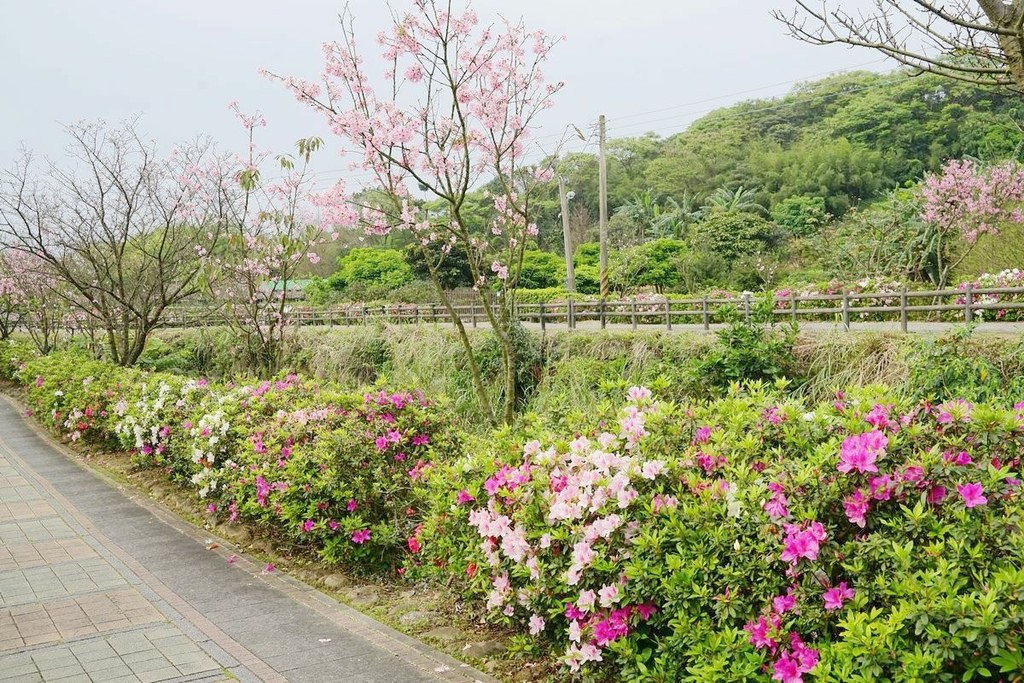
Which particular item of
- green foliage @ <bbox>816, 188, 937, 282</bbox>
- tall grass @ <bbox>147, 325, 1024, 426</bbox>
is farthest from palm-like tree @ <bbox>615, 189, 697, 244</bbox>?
tall grass @ <bbox>147, 325, 1024, 426</bbox>

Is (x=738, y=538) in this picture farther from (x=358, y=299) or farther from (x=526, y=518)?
(x=358, y=299)

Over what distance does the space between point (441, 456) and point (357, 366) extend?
41.7 ft

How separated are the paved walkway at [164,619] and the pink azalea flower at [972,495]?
253cm

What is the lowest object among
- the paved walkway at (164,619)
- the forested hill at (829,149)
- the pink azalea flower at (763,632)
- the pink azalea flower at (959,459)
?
the paved walkway at (164,619)

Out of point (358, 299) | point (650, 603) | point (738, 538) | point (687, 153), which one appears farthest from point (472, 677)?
point (687, 153)

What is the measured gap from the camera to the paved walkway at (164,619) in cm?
472

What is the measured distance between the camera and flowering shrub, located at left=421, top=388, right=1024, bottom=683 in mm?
2977

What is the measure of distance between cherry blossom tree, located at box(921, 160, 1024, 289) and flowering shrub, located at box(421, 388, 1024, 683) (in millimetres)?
17102

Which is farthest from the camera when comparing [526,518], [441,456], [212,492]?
[212,492]

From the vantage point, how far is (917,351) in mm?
10562

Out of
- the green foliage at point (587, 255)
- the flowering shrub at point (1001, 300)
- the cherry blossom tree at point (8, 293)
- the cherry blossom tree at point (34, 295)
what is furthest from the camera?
the green foliage at point (587, 255)

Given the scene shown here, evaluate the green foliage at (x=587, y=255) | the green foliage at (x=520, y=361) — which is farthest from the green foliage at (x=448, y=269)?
the green foliage at (x=520, y=361)

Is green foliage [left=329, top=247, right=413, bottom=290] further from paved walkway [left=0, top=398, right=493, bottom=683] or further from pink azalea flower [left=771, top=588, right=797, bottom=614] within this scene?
pink azalea flower [left=771, top=588, right=797, bottom=614]

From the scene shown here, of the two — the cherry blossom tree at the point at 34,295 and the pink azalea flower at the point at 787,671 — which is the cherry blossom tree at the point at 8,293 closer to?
the cherry blossom tree at the point at 34,295
